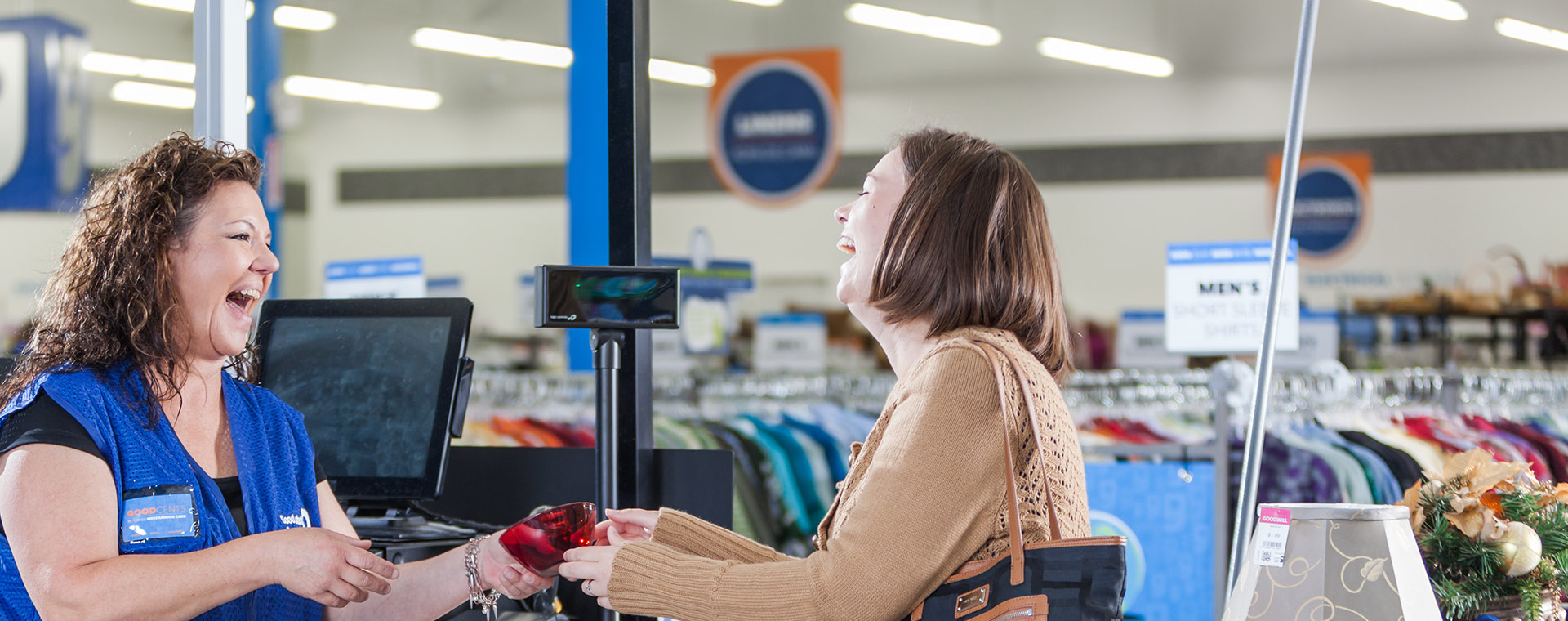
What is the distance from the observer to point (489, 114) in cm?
1198

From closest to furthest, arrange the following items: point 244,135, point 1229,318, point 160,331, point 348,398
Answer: point 160,331
point 348,398
point 244,135
point 1229,318

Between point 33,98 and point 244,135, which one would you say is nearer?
point 244,135

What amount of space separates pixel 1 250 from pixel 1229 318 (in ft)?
34.5

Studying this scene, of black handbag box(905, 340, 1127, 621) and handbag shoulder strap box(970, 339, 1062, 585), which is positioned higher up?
handbag shoulder strap box(970, 339, 1062, 585)

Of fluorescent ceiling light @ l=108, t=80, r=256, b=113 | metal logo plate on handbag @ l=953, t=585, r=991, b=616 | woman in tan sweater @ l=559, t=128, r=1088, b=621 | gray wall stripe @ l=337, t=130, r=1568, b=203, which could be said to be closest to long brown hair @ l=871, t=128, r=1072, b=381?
woman in tan sweater @ l=559, t=128, r=1088, b=621

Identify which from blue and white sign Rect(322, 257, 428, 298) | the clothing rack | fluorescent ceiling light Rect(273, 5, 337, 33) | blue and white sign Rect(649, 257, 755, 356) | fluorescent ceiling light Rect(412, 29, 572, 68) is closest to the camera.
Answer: the clothing rack

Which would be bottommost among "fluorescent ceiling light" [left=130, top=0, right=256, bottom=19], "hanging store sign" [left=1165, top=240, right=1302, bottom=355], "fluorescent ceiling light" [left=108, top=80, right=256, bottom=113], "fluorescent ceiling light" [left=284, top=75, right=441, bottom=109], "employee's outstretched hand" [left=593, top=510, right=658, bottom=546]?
"employee's outstretched hand" [left=593, top=510, right=658, bottom=546]

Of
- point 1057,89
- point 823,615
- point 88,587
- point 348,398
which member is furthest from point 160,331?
point 1057,89

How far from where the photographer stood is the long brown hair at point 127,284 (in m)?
1.51

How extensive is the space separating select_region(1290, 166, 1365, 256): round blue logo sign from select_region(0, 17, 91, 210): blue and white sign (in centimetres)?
857

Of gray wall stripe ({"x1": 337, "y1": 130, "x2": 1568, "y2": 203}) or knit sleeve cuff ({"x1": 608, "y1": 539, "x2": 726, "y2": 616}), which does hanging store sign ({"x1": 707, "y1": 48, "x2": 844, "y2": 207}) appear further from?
knit sleeve cuff ({"x1": 608, "y1": 539, "x2": 726, "y2": 616})

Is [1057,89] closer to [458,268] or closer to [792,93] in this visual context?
[792,93]

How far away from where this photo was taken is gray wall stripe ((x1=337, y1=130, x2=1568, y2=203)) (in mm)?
10094

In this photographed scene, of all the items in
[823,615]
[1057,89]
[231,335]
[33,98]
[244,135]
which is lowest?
[823,615]
